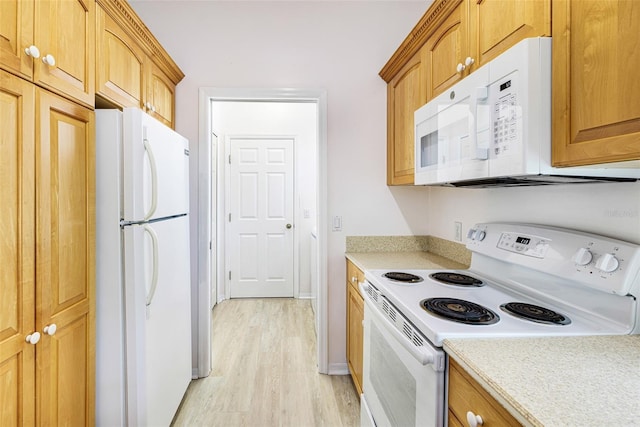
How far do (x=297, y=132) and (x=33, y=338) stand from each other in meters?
3.47

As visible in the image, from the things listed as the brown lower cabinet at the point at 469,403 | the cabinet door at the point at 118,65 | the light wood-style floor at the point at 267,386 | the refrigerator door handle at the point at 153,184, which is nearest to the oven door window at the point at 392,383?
the brown lower cabinet at the point at 469,403

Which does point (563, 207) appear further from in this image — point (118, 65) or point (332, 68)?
point (118, 65)

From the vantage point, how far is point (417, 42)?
185cm

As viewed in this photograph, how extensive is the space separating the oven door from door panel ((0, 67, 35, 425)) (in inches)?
47.4

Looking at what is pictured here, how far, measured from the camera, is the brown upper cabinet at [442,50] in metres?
1.09

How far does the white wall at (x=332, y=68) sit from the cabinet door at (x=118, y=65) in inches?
23.3

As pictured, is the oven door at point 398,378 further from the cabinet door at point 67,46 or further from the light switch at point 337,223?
the cabinet door at point 67,46

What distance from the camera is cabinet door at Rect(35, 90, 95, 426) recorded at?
3.62 feet

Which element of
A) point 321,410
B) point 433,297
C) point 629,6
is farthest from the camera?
point 321,410

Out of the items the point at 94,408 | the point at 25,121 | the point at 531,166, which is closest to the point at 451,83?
the point at 531,166

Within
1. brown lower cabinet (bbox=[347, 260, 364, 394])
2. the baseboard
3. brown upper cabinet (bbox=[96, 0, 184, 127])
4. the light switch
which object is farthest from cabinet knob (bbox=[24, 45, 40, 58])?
the baseboard

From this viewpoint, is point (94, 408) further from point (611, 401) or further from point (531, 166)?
point (531, 166)

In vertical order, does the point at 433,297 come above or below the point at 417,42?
below

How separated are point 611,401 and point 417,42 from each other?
179 cm
